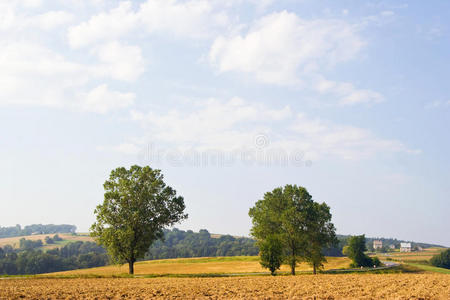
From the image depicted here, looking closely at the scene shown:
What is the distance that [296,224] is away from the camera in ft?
216

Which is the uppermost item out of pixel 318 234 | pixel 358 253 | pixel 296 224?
pixel 296 224

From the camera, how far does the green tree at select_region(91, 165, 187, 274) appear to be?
182ft

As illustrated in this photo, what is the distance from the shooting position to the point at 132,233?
54.8 m

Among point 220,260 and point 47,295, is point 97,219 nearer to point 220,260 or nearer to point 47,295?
point 47,295

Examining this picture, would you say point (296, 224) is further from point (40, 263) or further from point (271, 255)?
point (40, 263)

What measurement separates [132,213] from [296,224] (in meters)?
28.9

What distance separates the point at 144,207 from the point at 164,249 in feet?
463

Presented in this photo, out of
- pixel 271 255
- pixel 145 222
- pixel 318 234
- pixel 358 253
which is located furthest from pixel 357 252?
pixel 145 222

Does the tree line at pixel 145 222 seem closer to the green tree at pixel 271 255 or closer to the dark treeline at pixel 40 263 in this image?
the green tree at pixel 271 255

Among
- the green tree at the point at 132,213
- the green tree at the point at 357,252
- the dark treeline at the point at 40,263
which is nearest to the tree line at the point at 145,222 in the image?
the green tree at the point at 132,213

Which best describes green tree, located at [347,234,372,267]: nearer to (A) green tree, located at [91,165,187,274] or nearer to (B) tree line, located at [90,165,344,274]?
(B) tree line, located at [90,165,344,274]

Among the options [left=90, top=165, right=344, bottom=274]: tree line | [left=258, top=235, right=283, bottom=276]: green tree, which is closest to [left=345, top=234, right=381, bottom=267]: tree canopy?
[left=90, top=165, right=344, bottom=274]: tree line

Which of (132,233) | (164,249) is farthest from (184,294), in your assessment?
(164,249)

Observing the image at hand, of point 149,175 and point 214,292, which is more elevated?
point 149,175
